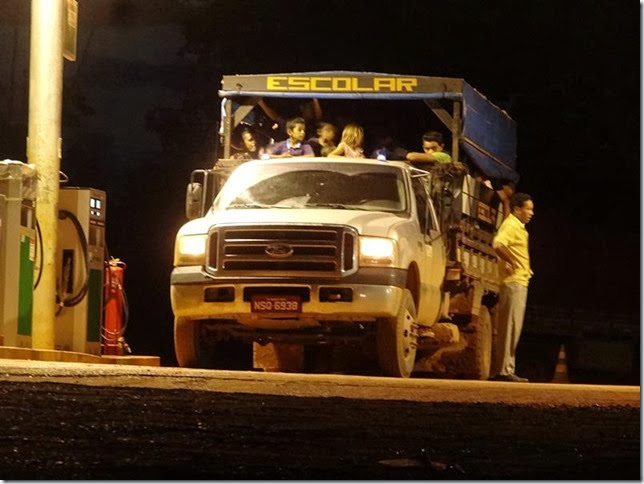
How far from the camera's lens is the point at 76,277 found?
18219mm

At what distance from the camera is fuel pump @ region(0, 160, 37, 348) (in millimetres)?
16438

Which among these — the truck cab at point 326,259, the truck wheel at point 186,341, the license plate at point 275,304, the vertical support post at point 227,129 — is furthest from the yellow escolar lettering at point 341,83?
the license plate at point 275,304

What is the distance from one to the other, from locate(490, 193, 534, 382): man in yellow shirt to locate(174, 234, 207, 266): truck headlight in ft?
13.1

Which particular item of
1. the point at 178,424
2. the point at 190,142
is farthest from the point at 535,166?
the point at 178,424

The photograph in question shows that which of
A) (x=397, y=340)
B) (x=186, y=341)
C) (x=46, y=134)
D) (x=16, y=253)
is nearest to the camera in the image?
(x=397, y=340)

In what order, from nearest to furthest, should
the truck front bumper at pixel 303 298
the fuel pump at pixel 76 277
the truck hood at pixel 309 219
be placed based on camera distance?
1. the truck front bumper at pixel 303 298
2. the truck hood at pixel 309 219
3. the fuel pump at pixel 76 277

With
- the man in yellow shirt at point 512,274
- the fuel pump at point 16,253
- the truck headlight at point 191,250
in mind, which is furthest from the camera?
the man in yellow shirt at point 512,274

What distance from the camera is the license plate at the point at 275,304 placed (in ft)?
45.6

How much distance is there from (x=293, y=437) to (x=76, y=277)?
10.5 m

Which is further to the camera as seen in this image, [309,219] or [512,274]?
[512,274]

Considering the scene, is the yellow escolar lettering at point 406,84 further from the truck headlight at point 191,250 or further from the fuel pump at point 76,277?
the truck headlight at point 191,250

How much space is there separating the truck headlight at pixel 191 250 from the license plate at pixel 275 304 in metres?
0.63

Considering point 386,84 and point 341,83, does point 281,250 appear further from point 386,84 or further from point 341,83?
point 341,83

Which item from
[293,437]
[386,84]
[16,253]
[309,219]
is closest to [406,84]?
[386,84]
